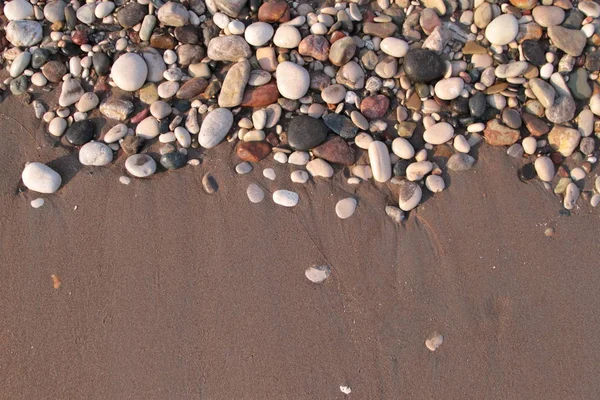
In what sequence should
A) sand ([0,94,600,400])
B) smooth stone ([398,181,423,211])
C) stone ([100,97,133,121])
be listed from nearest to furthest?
sand ([0,94,600,400]) → smooth stone ([398,181,423,211]) → stone ([100,97,133,121])

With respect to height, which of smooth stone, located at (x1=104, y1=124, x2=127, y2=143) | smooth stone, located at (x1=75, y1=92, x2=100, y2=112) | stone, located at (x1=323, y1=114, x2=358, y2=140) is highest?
smooth stone, located at (x1=75, y1=92, x2=100, y2=112)

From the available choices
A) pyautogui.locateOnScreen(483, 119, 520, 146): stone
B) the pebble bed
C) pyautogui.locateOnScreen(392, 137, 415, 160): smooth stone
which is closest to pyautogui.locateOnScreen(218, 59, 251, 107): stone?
the pebble bed

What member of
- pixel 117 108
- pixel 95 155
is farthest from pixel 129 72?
pixel 95 155

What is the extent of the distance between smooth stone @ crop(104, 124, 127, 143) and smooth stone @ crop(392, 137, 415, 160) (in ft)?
4.42

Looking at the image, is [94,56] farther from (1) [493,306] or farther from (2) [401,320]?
(1) [493,306]

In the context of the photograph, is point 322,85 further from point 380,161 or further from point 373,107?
point 380,161

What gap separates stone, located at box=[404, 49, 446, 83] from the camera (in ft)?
7.54

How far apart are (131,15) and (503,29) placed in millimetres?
1927

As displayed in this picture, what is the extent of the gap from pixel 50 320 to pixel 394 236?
64.4 inches

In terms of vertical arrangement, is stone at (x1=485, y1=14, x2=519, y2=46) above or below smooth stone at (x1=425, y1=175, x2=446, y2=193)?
above

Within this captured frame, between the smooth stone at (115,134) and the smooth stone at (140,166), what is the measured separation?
13 cm

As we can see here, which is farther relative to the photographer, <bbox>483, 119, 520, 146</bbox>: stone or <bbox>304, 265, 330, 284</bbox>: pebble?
<bbox>483, 119, 520, 146</bbox>: stone

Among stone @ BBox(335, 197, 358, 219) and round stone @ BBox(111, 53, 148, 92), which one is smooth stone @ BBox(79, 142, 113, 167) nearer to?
round stone @ BBox(111, 53, 148, 92)

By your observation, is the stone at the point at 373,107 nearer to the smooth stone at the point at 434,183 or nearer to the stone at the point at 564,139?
the smooth stone at the point at 434,183
